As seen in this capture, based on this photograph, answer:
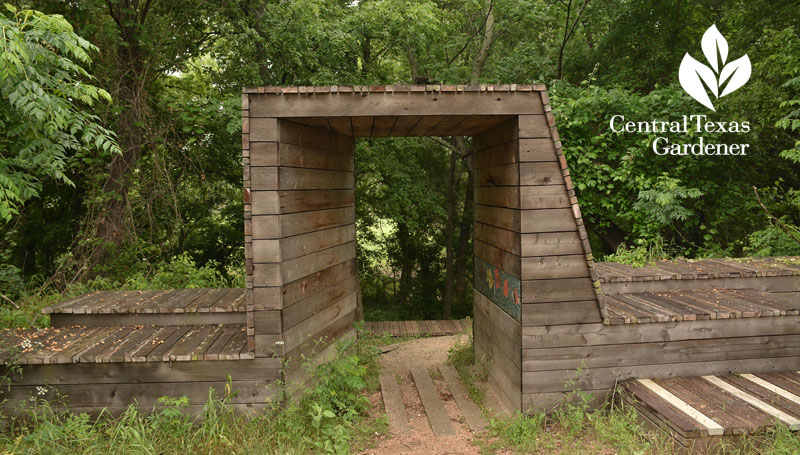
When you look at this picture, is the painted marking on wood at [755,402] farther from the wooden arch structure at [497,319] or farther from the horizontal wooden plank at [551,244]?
the horizontal wooden plank at [551,244]

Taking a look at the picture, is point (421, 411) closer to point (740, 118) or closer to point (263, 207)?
point (263, 207)

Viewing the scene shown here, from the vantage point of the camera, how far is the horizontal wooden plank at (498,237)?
12.2 ft

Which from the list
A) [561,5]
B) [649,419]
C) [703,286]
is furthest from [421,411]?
[561,5]

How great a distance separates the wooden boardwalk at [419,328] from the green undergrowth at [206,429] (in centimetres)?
348

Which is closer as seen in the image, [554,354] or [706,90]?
[554,354]

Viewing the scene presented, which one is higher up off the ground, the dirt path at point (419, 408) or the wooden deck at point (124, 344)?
the wooden deck at point (124, 344)

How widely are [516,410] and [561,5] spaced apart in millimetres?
8519

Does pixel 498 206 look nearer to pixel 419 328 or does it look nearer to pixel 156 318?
pixel 156 318

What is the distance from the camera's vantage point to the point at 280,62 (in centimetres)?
816

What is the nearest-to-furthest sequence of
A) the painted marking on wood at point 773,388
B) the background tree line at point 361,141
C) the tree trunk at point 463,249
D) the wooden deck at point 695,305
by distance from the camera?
the painted marking on wood at point 773,388, the wooden deck at point 695,305, the background tree line at point 361,141, the tree trunk at point 463,249

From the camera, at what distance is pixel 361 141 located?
9.12 metres

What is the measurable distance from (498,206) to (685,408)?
6.71 feet

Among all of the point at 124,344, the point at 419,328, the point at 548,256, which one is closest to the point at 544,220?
the point at 548,256

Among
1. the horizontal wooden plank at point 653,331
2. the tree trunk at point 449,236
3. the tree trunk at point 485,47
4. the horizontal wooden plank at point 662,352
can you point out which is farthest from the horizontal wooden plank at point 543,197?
the tree trunk at point 449,236
